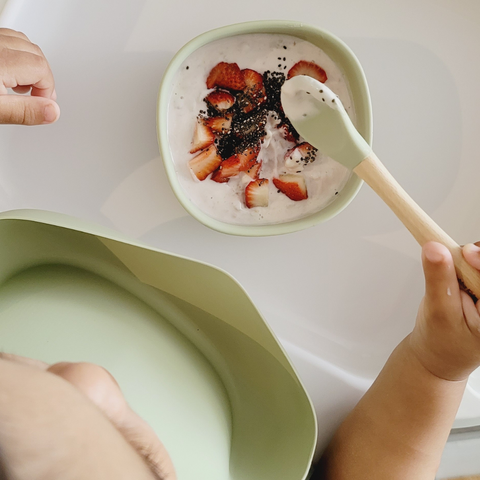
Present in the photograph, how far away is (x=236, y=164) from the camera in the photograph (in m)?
0.72

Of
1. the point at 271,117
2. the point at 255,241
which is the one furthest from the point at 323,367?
the point at 271,117

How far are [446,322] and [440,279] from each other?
0.24 feet

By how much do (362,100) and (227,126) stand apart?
22 centimetres

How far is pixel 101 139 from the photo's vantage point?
0.78 metres

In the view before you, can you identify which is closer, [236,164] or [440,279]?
[440,279]

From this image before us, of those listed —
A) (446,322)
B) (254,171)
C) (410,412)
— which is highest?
(254,171)

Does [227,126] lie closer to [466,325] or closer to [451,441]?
[466,325]

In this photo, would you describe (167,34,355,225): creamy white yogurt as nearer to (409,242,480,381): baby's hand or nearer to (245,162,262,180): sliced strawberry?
(245,162,262,180): sliced strawberry

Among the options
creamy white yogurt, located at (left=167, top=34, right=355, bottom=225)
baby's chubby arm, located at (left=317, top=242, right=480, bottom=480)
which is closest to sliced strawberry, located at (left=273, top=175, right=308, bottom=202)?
creamy white yogurt, located at (left=167, top=34, right=355, bottom=225)

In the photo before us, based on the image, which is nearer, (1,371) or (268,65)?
(1,371)

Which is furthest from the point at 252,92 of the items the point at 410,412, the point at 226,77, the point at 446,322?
the point at 410,412

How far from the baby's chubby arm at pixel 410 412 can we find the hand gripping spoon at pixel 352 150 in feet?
0.34

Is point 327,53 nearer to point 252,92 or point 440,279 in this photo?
point 252,92

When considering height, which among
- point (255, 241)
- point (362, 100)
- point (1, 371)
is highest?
point (362, 100)
